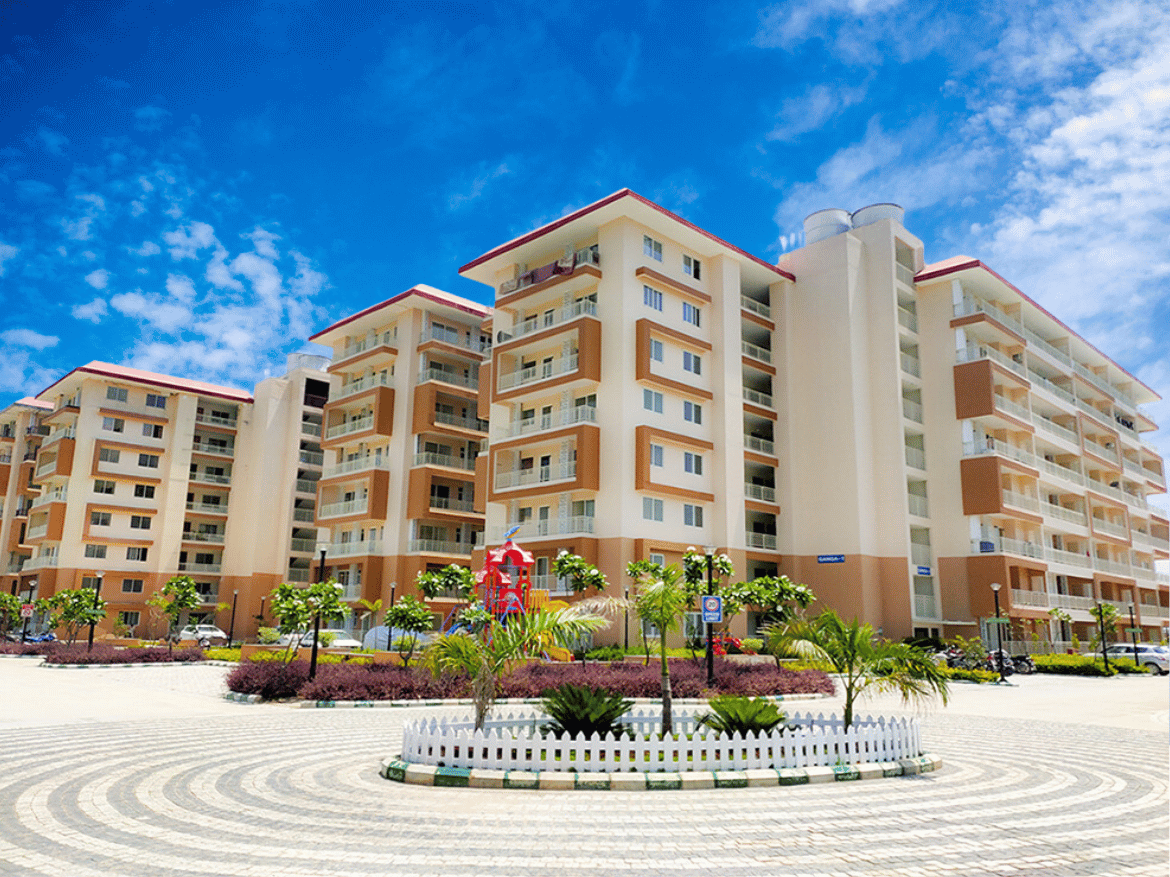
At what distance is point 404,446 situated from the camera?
57.7 meters

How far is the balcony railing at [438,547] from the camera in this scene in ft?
182

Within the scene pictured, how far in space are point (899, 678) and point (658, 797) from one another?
4825 millimetres

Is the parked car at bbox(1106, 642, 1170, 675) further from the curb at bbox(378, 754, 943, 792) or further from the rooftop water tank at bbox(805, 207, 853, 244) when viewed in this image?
the curb at bbox(378, 754, 943, 792)

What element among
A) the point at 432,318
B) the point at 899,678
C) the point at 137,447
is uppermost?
the point at 432,318

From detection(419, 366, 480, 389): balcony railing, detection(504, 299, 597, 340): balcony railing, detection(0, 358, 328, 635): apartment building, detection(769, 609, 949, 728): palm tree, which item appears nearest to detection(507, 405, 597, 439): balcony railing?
detection(504, 299, 597, 340): balcony railing

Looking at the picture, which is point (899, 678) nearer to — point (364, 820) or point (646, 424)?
point (364, 820)

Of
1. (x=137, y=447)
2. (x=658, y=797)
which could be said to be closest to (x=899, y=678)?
(x=658, y=797)

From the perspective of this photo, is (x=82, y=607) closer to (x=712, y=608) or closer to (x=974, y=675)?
(x=712, y=608)

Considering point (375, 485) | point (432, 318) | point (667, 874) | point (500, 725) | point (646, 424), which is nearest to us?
point (667, 874)

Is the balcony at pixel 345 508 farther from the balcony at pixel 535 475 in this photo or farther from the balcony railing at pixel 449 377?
the balcony at pixel 535 475

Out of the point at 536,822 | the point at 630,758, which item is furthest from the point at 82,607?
the point at 536,822

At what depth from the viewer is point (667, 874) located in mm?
7352

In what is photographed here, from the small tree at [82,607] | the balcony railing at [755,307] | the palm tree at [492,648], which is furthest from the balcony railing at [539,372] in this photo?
the palm tree at [492,648]

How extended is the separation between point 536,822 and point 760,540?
4269 cm
